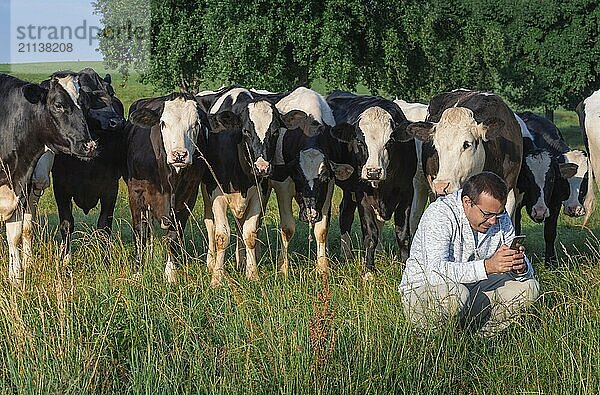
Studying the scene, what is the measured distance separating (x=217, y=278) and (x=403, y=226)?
8.82 feet

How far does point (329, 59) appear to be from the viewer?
22.5m

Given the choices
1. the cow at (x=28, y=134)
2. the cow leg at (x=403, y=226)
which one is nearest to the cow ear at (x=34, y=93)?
the cow at (x=28, y=134)

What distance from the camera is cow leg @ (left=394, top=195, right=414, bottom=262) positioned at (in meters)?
9.03

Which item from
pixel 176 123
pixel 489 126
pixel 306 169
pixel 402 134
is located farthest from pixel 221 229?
pixel 489 126

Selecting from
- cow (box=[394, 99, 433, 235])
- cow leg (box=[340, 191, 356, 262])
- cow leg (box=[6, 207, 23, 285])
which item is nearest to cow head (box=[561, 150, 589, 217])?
cow (box=[394, 99, 433, 235])

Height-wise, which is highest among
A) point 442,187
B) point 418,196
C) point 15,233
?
point 442,187

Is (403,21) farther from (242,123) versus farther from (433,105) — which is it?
(242,123)

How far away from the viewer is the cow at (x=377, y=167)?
874cm

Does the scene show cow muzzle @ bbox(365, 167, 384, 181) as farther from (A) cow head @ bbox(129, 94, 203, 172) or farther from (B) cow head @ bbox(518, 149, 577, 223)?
(B) cow head @ bbox(518, 149, 577, 223)

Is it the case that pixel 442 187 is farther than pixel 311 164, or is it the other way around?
pixel 311 164

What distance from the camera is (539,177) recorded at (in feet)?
32.1

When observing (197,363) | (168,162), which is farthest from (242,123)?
(197,363)

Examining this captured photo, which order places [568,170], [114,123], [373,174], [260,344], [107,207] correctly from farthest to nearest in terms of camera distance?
[568,170] < [107,207] < [114,123] < [373,174] < [260,344]

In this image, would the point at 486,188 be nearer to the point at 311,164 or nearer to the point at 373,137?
the point at 373,137
